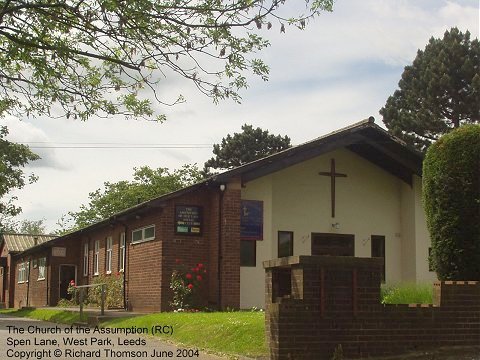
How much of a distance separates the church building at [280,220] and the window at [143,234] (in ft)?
0.11

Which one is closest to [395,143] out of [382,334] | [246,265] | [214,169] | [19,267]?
[246,265]

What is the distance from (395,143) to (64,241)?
17.0m

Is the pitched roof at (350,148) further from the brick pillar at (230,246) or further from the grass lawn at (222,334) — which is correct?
the grass lawn at (222,334)

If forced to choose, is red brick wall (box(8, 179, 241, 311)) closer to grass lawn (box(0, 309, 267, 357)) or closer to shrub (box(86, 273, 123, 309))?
shrub (box(86, 273, 123, 309))

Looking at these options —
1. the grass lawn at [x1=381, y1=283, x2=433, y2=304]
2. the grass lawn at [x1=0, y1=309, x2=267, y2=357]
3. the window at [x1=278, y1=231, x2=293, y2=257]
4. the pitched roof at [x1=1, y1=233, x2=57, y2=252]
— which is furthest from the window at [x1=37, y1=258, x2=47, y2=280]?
the grass lawn at [x1=381, y1=283, x2=433, y2=304]

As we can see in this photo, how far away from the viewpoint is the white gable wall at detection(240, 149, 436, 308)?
21.8 metres

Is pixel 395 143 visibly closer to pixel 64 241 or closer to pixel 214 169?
pixel 64 241

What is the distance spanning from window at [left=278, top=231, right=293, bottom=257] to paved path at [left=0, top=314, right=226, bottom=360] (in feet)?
26.1

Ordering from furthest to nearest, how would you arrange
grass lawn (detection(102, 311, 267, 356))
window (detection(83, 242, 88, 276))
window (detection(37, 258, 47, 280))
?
1. window (detection(37, 258, 47, 280))
2. window (detection(83, 242, 88, 276))
3. grass lawn (detection(102, 311, 267, 356))

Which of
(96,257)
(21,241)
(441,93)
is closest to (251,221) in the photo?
(96,257)

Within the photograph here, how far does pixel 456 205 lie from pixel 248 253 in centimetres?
967

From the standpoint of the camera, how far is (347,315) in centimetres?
979

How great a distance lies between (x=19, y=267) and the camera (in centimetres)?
4312

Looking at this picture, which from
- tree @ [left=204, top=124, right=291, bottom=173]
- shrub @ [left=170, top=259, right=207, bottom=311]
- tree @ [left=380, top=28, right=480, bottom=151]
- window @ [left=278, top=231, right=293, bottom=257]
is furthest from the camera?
tree @ [left=204, top=124, right=291, bottom=173]
